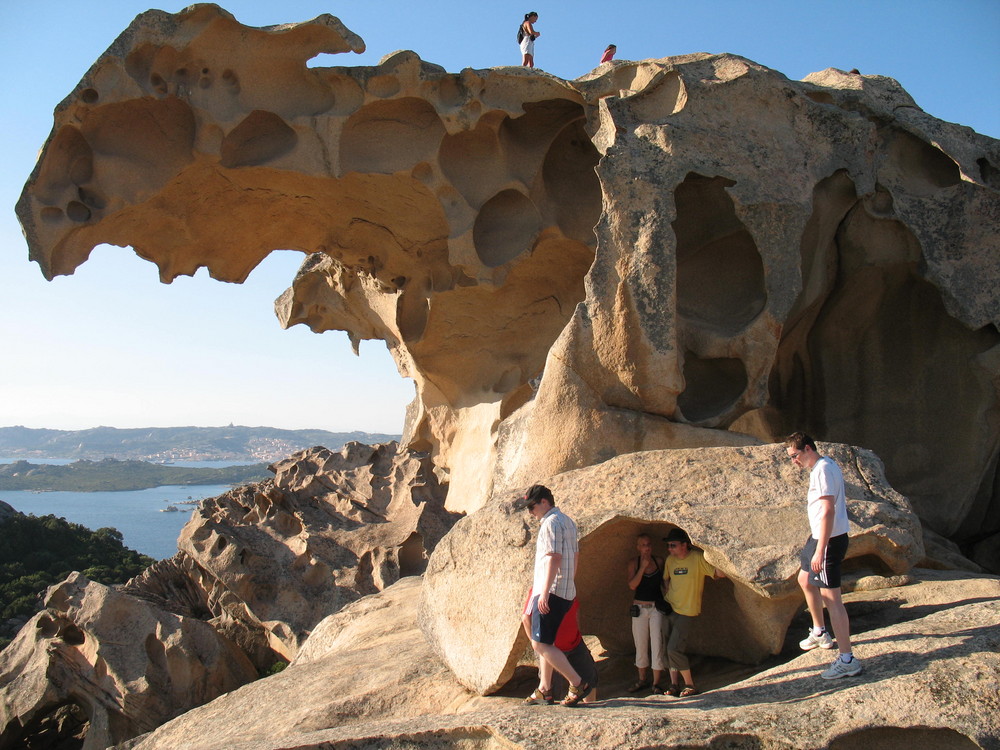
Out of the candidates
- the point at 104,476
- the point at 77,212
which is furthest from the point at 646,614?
the point at 104,476

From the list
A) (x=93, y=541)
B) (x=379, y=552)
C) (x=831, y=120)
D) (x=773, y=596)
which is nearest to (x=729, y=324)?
(x=831, y=120)

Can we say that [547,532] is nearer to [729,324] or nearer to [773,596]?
[773,596]

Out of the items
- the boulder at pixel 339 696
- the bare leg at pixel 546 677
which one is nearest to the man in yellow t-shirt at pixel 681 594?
the bare leg at pixel 546 677

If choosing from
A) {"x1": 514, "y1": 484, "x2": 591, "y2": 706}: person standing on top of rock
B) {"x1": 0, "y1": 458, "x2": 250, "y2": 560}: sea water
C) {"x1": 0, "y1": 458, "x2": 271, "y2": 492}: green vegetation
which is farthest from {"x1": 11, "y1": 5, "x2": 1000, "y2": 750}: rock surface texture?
{"x1": 0, "y1": 458, "x2": 271, "y2": 492}: green vegetation

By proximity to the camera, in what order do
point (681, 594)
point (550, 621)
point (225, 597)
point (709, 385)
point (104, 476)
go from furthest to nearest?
point (104, 476), point (225, 597), point (709, 385), point (681, 594), point (550, 621)

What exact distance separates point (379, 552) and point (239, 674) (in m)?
1.59

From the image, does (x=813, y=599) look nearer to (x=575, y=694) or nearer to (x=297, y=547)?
(x=575, y=694)

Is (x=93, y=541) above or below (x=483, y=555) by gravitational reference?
below

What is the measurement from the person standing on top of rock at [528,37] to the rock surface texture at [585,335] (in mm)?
427

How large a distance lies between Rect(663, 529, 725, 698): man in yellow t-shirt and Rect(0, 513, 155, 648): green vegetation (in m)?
10.9

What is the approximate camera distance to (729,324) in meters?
6.46

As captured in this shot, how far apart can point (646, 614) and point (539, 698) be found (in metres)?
0.67

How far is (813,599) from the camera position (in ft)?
13.3

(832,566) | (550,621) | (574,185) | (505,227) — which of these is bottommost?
(550,621)
